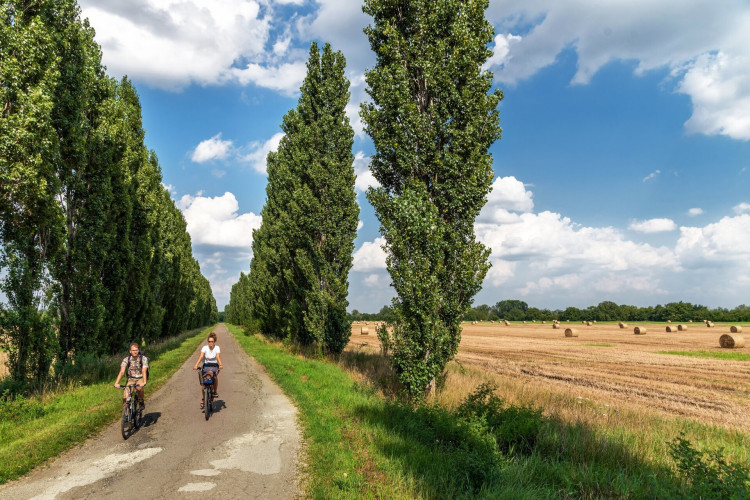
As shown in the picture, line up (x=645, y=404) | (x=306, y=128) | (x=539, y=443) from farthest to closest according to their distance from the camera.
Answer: (x=306, y=128) → (x=645, y=404) → (x=539, y=443)

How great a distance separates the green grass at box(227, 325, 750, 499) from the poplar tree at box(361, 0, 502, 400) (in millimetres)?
2575

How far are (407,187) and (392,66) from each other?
4423 millimetres

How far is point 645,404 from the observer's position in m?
11.8

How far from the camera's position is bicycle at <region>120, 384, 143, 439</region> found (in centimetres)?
859

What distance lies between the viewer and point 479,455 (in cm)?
655

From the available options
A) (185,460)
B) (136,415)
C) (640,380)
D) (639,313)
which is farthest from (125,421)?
(639,313)

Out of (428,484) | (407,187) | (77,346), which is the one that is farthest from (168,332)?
(428,484)

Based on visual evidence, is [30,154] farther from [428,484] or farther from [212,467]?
[428,484]

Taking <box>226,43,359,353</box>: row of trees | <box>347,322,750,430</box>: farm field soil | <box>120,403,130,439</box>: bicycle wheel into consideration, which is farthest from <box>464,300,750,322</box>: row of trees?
<box>120,403,130,439</box>: bicycle wheel

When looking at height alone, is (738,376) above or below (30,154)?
below

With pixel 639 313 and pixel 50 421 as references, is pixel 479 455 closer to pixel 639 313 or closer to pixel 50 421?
pixel 50 421

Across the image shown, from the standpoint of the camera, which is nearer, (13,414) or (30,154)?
(13,414)

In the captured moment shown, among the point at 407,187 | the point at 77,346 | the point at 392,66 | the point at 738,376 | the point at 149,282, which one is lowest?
the point at 738,376

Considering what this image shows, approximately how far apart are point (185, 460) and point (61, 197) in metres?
12.3
